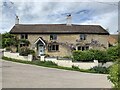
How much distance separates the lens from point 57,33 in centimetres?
4966

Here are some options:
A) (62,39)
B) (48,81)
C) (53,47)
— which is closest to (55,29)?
(62,39)

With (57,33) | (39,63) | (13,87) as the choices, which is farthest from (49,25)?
(13,87)

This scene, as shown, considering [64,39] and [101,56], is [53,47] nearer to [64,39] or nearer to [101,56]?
[64,39]

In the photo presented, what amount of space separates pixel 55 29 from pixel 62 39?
7.75ft

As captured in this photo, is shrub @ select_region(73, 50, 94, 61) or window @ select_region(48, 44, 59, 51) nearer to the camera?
shrub @ select_region(73, 50, 94, 61)

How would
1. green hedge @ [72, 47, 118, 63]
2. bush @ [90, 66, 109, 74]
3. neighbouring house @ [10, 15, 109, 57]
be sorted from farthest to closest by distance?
1. neighbouring house @ [10, 15, 109, 57]
2. green hedge @ [72, 47, 118, 63]
3. bush @ [90, 66, 109, 74]

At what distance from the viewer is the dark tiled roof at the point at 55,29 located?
4981 cm

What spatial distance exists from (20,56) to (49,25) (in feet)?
42.5

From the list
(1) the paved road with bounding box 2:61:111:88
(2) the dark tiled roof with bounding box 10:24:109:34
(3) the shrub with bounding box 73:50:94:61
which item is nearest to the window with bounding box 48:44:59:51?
(2) the dark tiled roof with bounding box 10:24:109:34

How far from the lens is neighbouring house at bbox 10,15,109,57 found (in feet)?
162

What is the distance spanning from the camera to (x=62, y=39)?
4969 cm

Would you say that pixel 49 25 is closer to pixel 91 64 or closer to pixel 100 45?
pixel 100 45

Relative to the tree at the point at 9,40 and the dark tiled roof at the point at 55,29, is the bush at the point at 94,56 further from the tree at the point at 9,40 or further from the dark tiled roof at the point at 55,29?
the tree at the point at 9,40

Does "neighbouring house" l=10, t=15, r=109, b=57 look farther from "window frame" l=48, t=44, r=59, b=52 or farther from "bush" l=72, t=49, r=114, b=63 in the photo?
"bush" l=72, t=49, r=114, b=63
